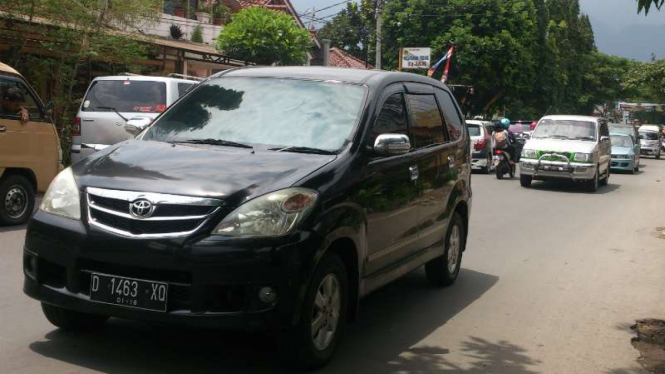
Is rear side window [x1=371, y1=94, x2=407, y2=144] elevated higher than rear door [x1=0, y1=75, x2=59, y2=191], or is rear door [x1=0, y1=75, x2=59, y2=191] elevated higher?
rear side window [x1=371, y1=94, x2=407, y2=144]

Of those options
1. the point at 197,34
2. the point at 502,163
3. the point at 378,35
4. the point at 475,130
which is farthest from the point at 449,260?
the point at 378,35

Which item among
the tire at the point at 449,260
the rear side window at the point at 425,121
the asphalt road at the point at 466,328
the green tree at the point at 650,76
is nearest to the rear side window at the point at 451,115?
the rear side window at the point at 425,121

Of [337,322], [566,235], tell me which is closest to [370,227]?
[337,322]

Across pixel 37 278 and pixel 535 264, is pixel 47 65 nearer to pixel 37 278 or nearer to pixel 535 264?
pixel 535 264

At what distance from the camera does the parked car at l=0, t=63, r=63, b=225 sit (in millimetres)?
9656

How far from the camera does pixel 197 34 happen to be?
30719 millimetres

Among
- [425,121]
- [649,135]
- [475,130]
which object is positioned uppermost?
[425,121]

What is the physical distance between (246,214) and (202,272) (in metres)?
0.40

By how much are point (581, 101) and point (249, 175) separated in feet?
237

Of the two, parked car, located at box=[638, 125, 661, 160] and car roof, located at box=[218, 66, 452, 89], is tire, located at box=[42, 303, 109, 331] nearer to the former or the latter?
car roof, located at box=[218, 66, 452, 89]

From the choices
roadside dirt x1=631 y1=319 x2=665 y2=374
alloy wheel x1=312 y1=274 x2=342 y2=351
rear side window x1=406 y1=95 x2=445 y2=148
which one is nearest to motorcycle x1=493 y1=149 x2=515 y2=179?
rear side window x1=406 y1=95 x2=445 y2=148

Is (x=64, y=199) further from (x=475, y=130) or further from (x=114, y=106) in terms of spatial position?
(x=475, y=130)

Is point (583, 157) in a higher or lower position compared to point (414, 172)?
lower

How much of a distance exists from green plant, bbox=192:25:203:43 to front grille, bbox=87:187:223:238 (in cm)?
2688
